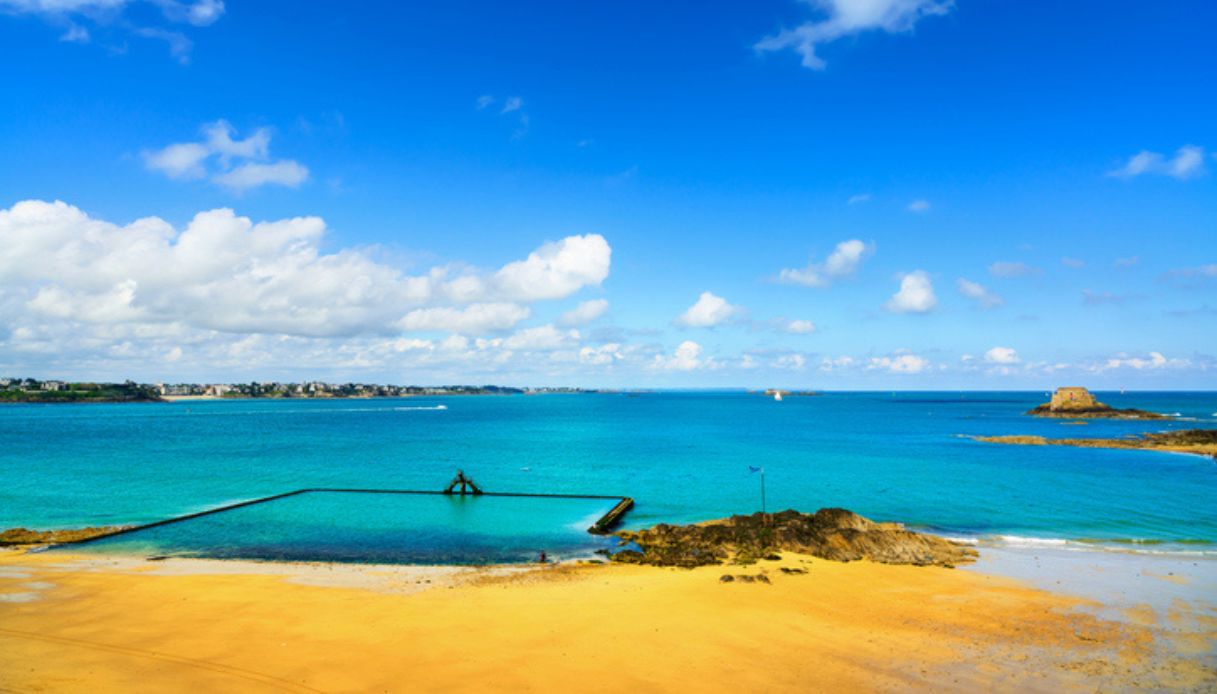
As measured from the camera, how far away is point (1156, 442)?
8625 centimetres

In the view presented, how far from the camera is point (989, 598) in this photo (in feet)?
79.3

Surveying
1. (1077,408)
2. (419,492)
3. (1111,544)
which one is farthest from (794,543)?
(1077,408)

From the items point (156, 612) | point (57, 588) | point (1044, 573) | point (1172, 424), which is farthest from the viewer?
point (1172, 424)

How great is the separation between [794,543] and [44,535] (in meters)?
38.2

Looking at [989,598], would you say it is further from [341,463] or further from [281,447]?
[281,447]

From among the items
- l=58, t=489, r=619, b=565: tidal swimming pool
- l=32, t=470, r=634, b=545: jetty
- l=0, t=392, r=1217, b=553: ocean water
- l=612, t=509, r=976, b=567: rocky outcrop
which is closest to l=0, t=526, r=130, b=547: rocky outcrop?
l=32, t=470, r=634, b=545: jetty

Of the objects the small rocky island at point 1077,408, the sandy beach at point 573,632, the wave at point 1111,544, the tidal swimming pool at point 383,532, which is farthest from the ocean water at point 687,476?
the small rocky island at point 1077,408

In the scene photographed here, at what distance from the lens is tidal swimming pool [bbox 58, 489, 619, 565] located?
104ft

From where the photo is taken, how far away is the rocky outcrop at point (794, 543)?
98.4 ft

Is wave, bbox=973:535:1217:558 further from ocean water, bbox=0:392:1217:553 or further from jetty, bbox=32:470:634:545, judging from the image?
jetty, bbox=32:470:634:545

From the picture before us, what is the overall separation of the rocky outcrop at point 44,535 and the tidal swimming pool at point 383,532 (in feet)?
3.47

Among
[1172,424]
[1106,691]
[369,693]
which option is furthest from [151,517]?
[1172,424]

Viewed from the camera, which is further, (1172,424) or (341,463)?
(1172,424)

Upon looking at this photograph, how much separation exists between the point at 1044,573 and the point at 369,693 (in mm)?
27787
